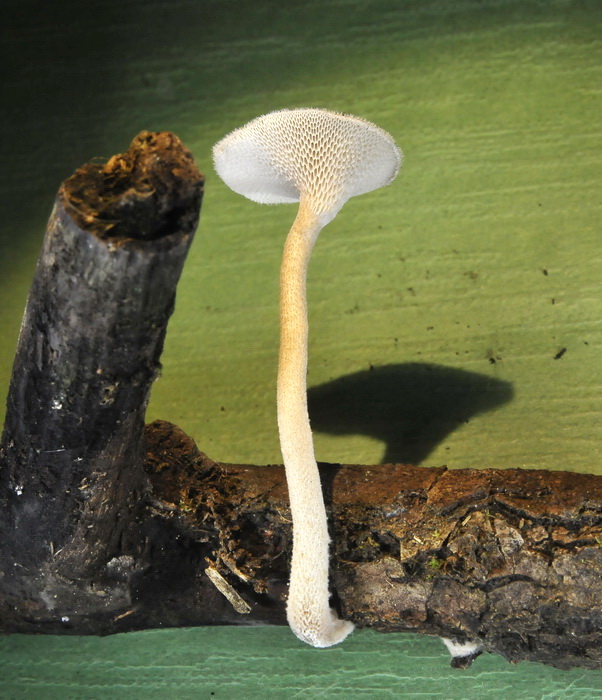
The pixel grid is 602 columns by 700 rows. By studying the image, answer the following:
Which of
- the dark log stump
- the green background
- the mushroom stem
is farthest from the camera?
the green background

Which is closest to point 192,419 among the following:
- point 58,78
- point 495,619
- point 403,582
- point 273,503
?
point 273,503

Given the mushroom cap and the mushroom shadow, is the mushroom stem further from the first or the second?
the mushroom shadow

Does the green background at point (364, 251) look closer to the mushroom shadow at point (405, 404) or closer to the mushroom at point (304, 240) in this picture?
the mushroom shadow at point (405, 404)

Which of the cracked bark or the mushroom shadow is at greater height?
the mushroom shadow

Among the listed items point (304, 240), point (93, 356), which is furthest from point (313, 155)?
point (93, 356)

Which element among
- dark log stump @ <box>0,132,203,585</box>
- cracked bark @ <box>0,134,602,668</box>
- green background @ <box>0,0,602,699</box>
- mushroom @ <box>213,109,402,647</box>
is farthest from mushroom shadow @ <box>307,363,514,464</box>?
dark log stump @ <box>0,132,203,585</box>

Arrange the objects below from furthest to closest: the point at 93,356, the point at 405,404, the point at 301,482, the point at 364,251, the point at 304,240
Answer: the point at 364,251 → the point at 405,404 → the point at 304,240 → the point at 301,482 → the point at 93,356

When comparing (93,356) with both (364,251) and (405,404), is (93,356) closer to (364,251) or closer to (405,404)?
(405,404)
